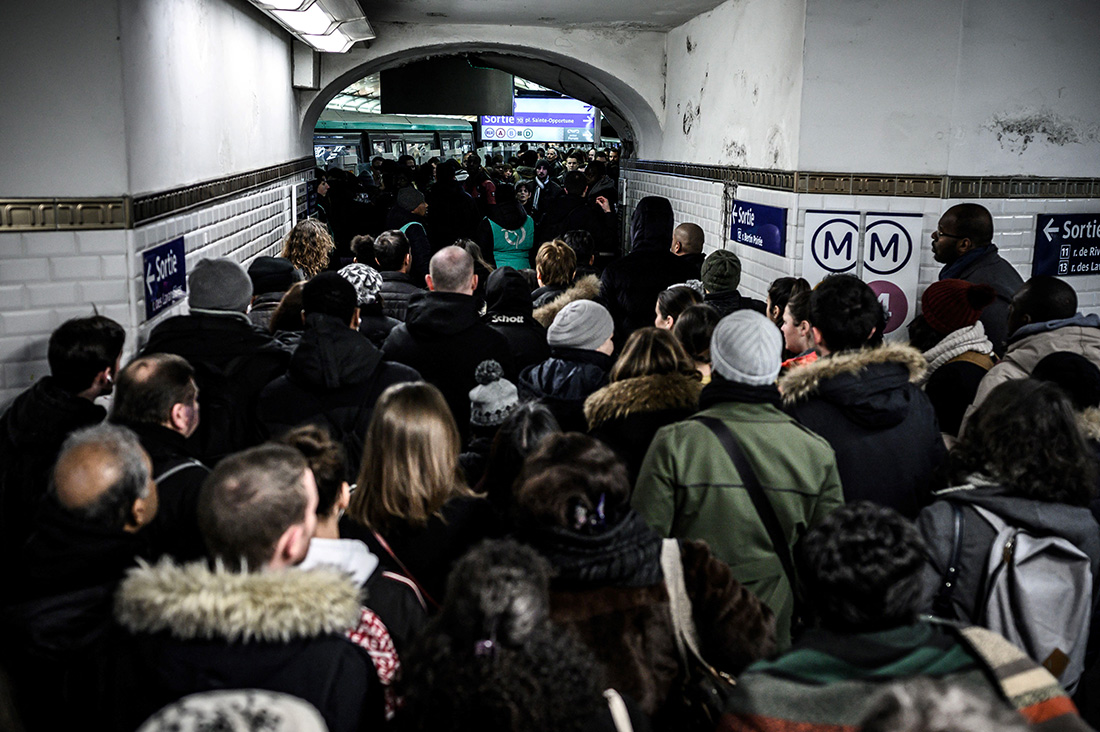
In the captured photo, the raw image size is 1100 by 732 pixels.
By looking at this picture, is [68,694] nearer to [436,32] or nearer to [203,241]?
[203,241]

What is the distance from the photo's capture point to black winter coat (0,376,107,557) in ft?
8.93

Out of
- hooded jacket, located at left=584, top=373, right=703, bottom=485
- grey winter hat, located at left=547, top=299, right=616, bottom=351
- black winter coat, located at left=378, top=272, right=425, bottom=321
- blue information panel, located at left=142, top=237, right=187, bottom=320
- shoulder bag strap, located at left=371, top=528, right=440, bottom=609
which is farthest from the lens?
black winter coat, located at left=378, top=272, right=425, bottom=321

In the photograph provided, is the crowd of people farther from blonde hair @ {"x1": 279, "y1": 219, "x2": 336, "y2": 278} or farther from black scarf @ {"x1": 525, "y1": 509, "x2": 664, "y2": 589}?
blonde hair @ {"x1": 279, "y1": 219, "x2": 336, "y2": 278}

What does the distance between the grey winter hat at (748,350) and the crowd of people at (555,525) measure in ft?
0.03

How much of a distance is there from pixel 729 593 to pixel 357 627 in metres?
0.83

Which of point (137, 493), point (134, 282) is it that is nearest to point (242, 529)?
point (137, 493)

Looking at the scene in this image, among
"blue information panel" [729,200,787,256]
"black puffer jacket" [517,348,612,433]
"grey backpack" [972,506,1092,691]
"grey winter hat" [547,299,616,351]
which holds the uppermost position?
"blue information panel" [729,200,787,256]

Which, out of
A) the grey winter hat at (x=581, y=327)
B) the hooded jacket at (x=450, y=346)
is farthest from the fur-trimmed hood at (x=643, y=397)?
the hooded jacket at (x=450, y=346)

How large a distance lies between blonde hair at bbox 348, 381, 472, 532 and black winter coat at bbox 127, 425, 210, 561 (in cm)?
43

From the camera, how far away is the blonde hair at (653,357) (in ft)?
10.1

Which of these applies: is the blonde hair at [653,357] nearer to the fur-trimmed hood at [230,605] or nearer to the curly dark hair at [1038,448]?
the curly dark hair at [1038,448]

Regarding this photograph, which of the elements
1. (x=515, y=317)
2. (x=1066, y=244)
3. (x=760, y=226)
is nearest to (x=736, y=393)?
(x=515, y=317)

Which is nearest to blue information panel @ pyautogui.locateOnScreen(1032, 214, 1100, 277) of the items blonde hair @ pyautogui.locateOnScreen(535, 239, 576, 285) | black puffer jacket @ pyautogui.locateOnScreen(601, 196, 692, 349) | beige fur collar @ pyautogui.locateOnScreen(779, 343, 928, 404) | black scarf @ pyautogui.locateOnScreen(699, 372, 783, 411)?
black puffer jacket @ pyautogui.locateOnScreen(601, 196, 692, 349)

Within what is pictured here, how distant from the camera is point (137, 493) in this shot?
6.75 ft
